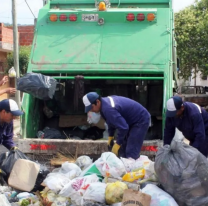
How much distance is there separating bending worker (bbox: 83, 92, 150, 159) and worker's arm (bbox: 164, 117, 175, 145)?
0.21 meters

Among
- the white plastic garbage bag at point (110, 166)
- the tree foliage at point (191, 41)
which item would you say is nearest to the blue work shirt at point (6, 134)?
the white plastic garbage bag at point (110, 166)

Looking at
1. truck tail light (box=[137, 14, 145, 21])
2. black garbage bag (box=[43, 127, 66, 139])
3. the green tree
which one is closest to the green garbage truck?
truck tail light (box=[137, 14, 145, 21])

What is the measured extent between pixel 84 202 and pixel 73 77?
6.14ft

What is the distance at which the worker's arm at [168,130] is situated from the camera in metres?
4.39

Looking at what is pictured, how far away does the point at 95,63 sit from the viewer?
4.93 meters

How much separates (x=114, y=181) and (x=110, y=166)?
148 millimetres

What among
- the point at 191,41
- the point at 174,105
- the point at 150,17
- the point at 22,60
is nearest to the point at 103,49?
the point at 150,17

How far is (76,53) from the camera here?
503 centimetres

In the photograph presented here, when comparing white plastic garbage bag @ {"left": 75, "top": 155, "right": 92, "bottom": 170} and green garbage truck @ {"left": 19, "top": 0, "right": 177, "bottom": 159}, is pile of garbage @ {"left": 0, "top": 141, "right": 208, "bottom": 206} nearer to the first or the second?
white plastic garbage bag @ {"left": 75, "top": 155, "right": 92, "bottom": 170}

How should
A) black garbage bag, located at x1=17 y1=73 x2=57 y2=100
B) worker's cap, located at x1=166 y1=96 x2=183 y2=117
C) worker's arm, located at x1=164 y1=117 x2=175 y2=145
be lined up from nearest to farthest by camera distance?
1. worker's cap, located at x1=166 y1=96 x2=183 y2=117
2. worker's arm, located at x1=164 y1=117 x2=175 y2=145
3. black garbage bag, located at x1=17 y1=73 x2=57 y2=100

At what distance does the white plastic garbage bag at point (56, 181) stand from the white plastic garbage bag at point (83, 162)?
1.42 feet

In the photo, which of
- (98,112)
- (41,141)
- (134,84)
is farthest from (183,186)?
(134,84)

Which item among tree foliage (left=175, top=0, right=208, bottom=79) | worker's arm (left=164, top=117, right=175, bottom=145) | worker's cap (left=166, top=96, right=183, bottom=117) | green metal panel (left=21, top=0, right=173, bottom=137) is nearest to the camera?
worker's cap (left=166, top=96, right=183, bottom=117)

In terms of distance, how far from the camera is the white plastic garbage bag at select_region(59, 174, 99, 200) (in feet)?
11.3
